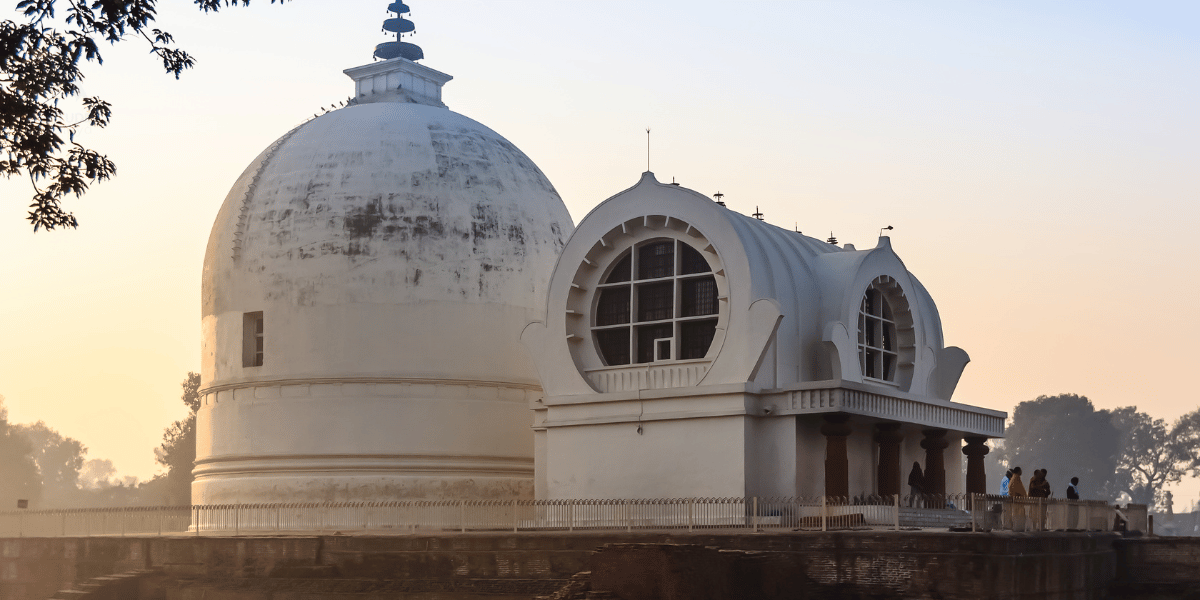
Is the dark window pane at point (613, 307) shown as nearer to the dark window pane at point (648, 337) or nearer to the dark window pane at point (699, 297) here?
the dark window pane at point (648, 337)

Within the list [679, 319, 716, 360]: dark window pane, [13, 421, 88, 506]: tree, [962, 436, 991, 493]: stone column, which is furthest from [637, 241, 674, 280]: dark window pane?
[13, 421, 88, 506]: tree

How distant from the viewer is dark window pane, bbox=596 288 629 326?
33.3 metres

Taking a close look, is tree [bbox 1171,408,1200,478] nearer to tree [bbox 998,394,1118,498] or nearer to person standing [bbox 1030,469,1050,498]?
tree [bbox 998,394,1118,498]

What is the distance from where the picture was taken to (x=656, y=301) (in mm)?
32938

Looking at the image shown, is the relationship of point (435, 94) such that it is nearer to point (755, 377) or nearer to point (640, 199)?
point (640, 199)

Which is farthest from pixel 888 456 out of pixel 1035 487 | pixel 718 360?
pixel 718 360

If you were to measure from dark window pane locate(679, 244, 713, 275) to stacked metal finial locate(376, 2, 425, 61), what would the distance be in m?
15.7

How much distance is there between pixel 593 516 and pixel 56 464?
119312 millimetres

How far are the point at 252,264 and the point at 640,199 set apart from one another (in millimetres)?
12083

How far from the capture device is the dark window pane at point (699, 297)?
32.2 meters

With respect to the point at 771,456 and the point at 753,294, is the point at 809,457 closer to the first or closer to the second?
the point at 771,456

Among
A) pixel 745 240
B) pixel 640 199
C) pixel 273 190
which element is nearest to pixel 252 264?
pixel 273 190

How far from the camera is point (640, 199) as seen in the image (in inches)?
1293

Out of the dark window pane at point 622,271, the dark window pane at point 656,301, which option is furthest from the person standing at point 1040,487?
the dark window pane at point 622,271
